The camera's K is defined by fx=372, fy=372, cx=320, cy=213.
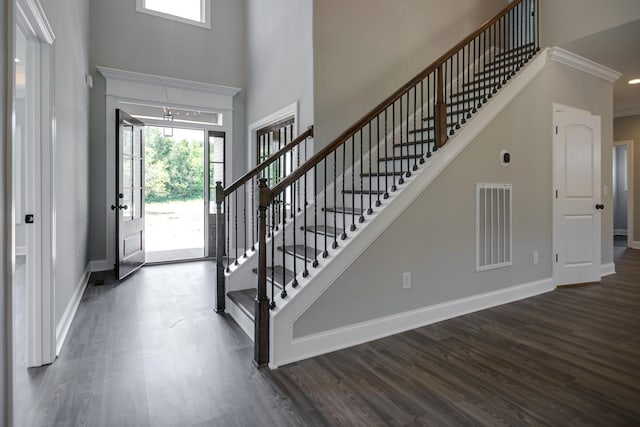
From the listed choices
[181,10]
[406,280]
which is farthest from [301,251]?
[181,10]

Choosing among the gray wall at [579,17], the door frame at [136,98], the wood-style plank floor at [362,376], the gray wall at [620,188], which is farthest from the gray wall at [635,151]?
the door frame at [136,98]

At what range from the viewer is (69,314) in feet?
10.6

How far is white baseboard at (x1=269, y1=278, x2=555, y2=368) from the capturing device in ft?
8.50

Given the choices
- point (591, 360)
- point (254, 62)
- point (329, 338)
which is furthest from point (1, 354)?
point (254, 62)

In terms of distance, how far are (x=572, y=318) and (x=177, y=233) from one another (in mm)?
7813

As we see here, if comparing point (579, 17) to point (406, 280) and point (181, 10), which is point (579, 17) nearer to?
point (406, 280)

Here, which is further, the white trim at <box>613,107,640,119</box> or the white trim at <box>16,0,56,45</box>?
the white trim at <box>613,107,640,119</box>

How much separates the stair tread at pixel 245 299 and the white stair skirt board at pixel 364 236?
0.50 meters

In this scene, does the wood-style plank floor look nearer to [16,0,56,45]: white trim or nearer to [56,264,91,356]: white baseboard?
[56,264,91,356]: white baseboard

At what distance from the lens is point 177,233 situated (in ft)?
28.7

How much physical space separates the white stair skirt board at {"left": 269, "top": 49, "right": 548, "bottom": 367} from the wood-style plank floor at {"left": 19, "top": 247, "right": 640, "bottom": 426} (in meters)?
0.21

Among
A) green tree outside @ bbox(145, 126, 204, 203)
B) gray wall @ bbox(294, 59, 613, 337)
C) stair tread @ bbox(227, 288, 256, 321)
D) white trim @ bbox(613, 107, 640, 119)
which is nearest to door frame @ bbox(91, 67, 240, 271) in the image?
stair tread @ bbox(227, 288, 256, 321)

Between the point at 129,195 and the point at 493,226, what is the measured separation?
459 cm

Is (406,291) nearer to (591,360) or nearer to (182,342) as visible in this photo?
(591,360)
